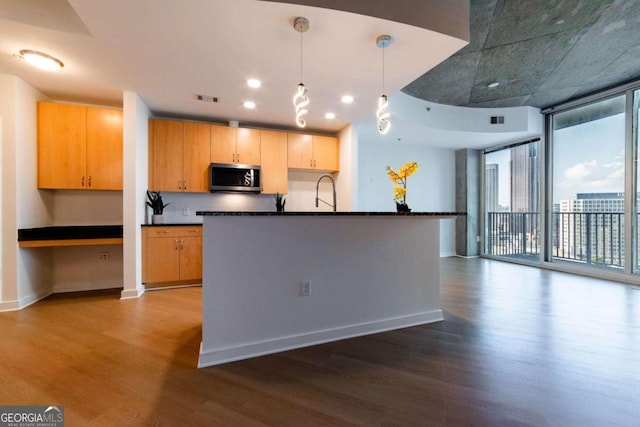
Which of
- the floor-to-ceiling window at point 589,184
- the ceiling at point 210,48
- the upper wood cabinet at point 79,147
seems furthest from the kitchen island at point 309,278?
the floor-to-ceiling window at point 589,184

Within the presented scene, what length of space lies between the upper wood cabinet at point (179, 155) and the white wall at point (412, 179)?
3.21m

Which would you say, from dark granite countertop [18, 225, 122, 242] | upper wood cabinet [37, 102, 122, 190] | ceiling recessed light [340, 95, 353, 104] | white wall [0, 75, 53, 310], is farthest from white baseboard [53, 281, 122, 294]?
ceiling recessed light [340, 95, 353, 104]

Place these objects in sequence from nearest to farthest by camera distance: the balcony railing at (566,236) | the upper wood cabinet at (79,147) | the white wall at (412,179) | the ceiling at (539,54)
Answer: the ceiling at (539,54)
the upper wood cabinet at (79,147)
the balcony railing at (566,236)
the white wall at (412,179)

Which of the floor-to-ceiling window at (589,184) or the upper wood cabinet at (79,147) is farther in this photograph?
the floor-to-ceiling window at (589,184)

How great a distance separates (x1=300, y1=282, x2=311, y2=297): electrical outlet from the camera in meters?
2.18

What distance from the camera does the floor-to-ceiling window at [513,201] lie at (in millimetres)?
5676

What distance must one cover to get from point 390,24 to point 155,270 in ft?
13.1

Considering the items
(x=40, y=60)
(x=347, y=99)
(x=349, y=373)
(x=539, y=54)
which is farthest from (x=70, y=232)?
(x=539, y=54)

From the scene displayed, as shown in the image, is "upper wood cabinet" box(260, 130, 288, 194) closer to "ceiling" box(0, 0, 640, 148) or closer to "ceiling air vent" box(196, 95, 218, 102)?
"ceiling" box(0, 0, 640, 148)

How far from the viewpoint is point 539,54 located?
357cm

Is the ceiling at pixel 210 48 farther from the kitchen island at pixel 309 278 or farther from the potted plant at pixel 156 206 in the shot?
the kitchen island at pixel 309 278

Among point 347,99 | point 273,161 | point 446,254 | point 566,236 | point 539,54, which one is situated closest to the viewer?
point 539,54

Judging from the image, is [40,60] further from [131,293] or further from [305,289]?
[305,289]

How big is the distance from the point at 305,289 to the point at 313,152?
10.4ft
